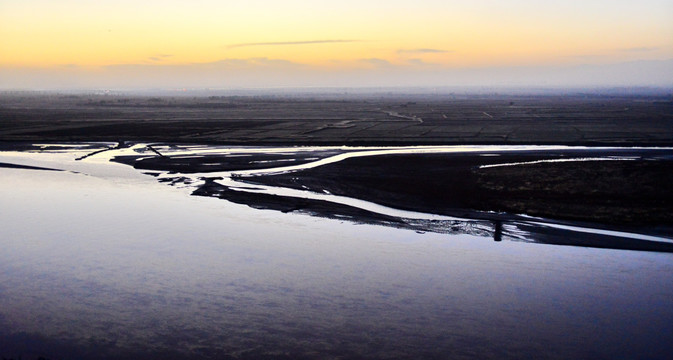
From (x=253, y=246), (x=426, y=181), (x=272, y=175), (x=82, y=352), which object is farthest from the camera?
(x=272, y=175)

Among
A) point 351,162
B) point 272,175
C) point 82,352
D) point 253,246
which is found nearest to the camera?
point 82,352

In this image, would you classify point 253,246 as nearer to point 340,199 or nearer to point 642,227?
point 340,199

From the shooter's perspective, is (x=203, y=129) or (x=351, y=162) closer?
(x=351, y=162)

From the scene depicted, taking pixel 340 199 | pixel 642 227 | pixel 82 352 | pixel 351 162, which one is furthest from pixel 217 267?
pixel 351 162

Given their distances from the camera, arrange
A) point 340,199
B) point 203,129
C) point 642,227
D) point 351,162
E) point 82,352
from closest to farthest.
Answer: point 82,352 < point 642,227 < point 340,199 < point 351,162 < point 203,129

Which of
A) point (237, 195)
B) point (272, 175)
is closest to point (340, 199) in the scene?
point (237, 195)

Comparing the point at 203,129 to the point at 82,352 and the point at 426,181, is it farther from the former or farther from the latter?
the point at 82,352
